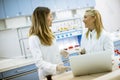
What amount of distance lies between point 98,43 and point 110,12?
11.6 ft

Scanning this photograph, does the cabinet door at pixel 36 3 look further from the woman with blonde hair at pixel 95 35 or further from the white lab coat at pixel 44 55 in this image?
the white lab coat at pixel 44 55

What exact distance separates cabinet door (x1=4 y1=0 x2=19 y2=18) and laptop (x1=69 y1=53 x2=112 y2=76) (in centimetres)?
238

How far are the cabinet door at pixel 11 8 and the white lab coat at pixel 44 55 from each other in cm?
189

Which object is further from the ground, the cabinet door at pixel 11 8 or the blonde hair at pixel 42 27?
the cabinet door at pixel 11 8

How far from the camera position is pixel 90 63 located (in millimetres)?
1818

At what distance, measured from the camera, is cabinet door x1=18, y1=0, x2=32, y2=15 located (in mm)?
4055

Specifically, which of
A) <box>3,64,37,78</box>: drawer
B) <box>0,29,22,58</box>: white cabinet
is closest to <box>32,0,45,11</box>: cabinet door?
<box>0,29,22,58</box>: white cabinet

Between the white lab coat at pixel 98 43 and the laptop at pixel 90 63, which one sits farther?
the white lab coat at pixel 98 43

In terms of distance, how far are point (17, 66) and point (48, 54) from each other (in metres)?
1.13

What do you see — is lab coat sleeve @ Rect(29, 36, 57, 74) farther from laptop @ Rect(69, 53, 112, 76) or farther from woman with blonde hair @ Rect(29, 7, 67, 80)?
laptop @ Rect(69, 53, 112, 76)

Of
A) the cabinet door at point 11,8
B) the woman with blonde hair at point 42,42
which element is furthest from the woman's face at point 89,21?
the cabinet door at point 11,8

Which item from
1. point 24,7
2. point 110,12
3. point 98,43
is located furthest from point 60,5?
point 98,43

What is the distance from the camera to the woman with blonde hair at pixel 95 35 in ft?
7.57

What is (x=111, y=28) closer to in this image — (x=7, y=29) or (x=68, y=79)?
(x=7, y=29)
